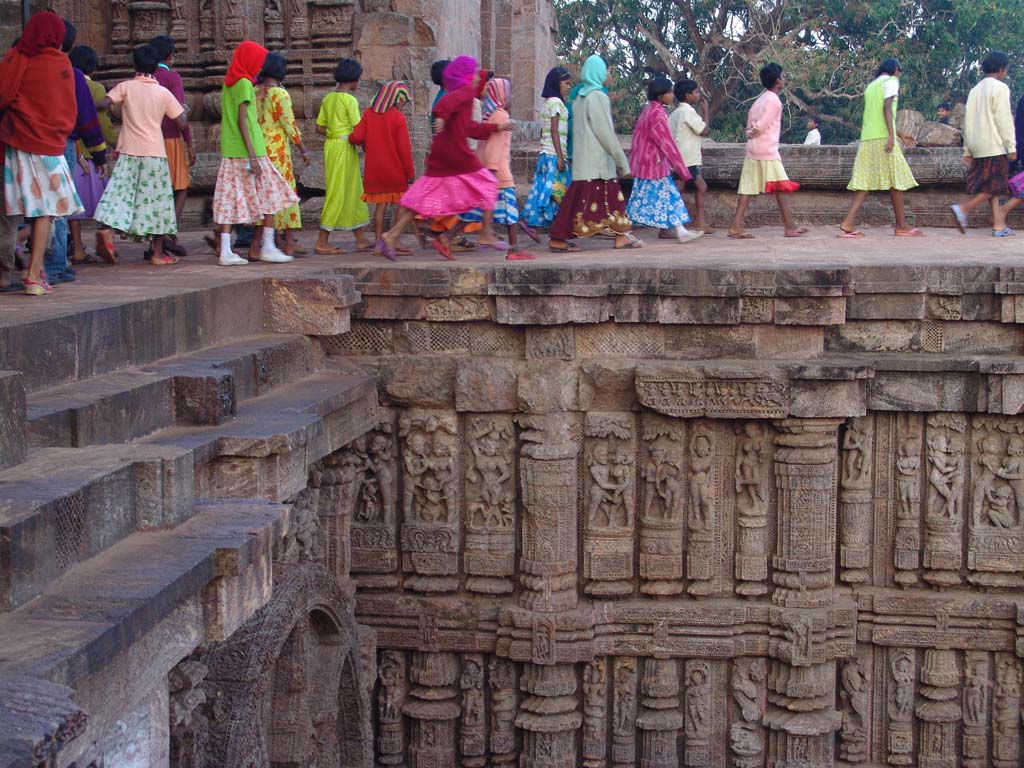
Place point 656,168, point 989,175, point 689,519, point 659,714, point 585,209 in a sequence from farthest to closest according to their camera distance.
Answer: point 989,175 < point 656,168 < point 585,209 < point 659,714 < point 689,519

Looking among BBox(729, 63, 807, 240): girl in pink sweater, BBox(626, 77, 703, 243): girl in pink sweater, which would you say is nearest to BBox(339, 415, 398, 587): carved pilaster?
BBox(626, 77, 703, 243): girl in pink sweater

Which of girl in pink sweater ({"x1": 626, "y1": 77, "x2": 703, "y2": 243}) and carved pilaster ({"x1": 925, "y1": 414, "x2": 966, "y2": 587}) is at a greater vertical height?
girl in pink sweater ({"x1": 626, "y1": 77, "x2": 703, "y2": 243})

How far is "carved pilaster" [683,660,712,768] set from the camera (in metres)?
7.13

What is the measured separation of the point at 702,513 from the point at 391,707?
77.1 inches

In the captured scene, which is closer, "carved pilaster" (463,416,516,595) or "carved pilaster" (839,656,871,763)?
"carved pilaster" (463,416,516,595)

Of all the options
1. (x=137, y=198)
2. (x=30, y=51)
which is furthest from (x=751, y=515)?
(x=30, y=51)

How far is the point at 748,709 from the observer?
7.12m

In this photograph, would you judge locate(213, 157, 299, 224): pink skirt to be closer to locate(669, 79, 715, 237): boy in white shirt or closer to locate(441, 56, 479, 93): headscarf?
locate(441, 56, 479, 93): headscarf

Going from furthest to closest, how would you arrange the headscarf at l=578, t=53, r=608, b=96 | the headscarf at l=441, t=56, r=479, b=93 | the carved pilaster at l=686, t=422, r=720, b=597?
the headscarf at l=578, t=53, r=608, b=96 < the headscarf at l=441, t=56, r=479, b=93 < the carved pilaster at l=686, t=422, r=720, b=597

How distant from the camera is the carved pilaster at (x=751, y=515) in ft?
22.9

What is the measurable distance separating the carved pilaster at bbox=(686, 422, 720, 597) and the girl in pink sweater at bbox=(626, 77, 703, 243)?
6.90 ft

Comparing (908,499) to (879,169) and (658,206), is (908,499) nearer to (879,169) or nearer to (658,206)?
(658,206)

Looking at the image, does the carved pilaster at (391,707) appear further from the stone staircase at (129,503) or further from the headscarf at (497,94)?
the headscarf at (497,94)

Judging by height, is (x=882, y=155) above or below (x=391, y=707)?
above
